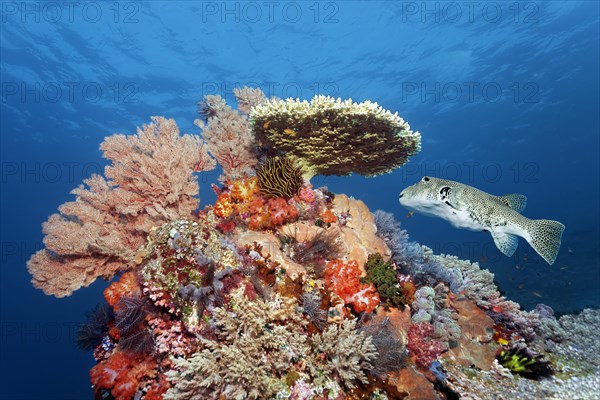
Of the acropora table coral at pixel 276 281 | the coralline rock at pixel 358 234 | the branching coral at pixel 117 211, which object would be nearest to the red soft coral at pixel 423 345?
the acropora table coral at pixel 276 281

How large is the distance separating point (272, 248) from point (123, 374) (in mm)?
2594

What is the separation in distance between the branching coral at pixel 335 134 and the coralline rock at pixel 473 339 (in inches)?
133

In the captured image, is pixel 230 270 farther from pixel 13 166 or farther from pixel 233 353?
pixel 13 166

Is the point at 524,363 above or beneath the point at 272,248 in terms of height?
beneath

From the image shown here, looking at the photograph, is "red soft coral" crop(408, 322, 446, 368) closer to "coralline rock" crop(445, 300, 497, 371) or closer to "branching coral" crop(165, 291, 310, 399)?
"coralline rock" crop(445, 300, 497, 371)

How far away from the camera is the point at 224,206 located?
5.60m

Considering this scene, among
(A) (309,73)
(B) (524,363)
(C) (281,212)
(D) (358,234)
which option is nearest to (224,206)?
(C) (281,212)

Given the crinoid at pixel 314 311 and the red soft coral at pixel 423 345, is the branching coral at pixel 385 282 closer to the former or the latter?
the red soft coral at pixel 423 345

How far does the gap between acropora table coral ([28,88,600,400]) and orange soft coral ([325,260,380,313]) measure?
2 cm

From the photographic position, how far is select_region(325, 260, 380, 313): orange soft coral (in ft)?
14.9

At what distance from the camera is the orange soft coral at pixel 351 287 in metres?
4.53

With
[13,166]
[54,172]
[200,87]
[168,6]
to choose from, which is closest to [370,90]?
[200,87]

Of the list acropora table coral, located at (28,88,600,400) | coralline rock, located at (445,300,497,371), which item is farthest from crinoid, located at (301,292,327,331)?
coralline rock, located at (445,300,497,371)

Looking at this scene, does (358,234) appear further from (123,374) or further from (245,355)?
(123,374)
